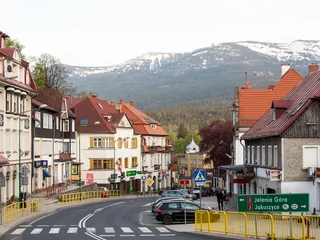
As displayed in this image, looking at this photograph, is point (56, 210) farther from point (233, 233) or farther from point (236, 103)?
point (233, 233)

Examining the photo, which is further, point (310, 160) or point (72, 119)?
point (72, 119)

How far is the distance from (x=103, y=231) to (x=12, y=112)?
23.9 metres

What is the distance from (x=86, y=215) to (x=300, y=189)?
1594 centimetres

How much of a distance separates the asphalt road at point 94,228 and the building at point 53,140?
19.8 m

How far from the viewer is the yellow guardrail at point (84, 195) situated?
6750cm

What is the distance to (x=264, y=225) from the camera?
29.3 meters

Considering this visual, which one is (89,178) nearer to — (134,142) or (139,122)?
(134,142)

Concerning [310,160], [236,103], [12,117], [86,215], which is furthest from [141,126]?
[310,160]

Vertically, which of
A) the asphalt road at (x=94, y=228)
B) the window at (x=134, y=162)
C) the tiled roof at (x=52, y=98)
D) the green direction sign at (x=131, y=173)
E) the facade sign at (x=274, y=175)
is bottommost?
the asphalt road at (x=94, y=228)

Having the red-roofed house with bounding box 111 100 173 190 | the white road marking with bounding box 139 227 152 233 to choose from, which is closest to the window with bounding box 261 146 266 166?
the white road marking with bounding box 139 227 152 233

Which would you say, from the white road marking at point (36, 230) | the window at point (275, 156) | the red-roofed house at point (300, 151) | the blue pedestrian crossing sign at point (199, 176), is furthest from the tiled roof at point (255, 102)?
the white road marking at point (36, 230)

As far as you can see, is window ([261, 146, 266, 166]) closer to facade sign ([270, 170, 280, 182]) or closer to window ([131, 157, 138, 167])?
facade sign ([270, 170, 280, 182])

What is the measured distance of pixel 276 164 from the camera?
148ft

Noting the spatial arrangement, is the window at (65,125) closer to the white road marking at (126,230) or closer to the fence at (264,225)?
the white road marking at (126,230)
